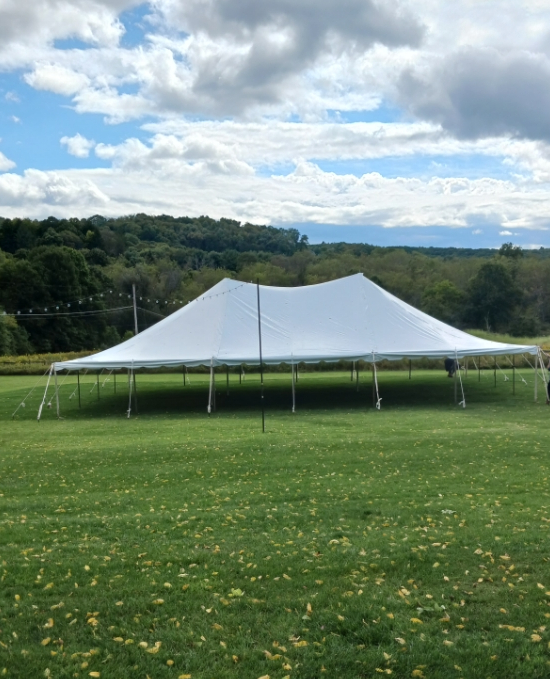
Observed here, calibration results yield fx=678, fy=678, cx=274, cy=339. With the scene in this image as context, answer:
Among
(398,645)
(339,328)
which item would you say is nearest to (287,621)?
(398,645)

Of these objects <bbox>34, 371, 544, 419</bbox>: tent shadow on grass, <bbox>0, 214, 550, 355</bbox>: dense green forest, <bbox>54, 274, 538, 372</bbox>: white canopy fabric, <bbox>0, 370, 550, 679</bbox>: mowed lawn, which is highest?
<bbox>0, 214, 550, 355</bbox>: dense green forest

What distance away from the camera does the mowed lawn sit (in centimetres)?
355

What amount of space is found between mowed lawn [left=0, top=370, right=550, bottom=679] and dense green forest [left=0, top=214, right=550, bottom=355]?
37.0 m

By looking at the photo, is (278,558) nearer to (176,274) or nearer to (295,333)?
(295,333)

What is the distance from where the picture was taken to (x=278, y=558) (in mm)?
5055

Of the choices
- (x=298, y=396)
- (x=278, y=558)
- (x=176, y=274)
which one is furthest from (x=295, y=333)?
Result: (x=176, y=274)

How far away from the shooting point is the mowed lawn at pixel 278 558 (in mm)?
3553

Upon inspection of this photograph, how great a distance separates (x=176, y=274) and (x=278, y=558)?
61.9 meters

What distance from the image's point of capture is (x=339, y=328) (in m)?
19.2

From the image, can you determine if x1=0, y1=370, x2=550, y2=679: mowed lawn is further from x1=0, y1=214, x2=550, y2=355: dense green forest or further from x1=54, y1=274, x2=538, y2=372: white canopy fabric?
x1=0, y1=214, x2=550, y2=355: dense green forest

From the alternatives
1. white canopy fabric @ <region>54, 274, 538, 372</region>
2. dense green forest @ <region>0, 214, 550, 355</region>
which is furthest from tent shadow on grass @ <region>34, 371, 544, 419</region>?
dense green forest @ <region>0, 214, 550, 355</region>

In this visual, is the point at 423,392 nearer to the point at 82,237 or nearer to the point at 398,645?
the point at 398,645

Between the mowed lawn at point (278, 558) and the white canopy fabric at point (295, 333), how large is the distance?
20.0 ft

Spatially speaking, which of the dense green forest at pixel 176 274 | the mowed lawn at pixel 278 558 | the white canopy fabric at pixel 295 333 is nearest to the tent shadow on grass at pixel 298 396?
the white canopy fabric at pixel 295 333
